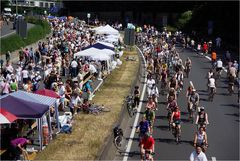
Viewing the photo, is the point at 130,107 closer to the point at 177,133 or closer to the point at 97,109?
the point at 97,109

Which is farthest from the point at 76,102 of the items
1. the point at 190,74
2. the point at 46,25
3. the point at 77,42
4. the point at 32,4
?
the point at 32,4

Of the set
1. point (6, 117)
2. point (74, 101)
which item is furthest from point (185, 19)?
point (6, 117)

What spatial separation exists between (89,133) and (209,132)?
510 centimetres

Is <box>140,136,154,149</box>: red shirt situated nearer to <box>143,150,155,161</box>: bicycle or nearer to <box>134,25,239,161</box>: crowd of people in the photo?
<box>134,25,239,161</box>: crowd of people

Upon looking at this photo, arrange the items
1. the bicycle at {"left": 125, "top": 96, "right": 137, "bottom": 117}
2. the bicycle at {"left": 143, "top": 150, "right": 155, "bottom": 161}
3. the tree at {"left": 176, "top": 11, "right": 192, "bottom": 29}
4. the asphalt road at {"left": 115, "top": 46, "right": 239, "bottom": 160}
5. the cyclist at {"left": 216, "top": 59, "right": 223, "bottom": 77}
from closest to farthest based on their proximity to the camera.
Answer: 1. the bicycle at {"left": 143, "top": 150, "right": 155, "bottom": 161}
2. the asphalt road at {"left": 115, "top": 46, "right": 239, "bottom": 160}
3. the bicycle at {"left": 125, "top": 96, "right": 137, "bottom": 117}
4. the cyclist at {"left": 216, "top": 59, "right": 223, "bottom": 77}
5. the tree at {"left": 176, "top": 11, "right": 192, "bottom": 29}

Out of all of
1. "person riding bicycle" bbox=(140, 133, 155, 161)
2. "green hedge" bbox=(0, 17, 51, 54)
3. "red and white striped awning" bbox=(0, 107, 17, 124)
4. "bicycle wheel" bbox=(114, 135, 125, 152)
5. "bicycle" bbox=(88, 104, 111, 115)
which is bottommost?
"green hedge" bbox=(0, 17, 51, 54)

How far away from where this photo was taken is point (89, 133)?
71.5 feet

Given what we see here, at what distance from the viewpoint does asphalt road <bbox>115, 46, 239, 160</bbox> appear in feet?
63.9

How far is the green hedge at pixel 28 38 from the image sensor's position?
54.7 m

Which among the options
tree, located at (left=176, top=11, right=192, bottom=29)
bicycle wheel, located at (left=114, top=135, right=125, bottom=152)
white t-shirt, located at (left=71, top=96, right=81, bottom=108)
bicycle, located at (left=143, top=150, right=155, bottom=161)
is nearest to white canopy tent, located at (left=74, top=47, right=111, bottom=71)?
white t-shirt, located at (left=71, top=96, right=81, bottom=108)

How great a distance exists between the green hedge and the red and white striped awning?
35387 mm

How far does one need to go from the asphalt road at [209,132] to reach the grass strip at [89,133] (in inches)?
41.0

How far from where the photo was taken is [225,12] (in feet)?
264

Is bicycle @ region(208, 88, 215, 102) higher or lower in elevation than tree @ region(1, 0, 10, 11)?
lower
